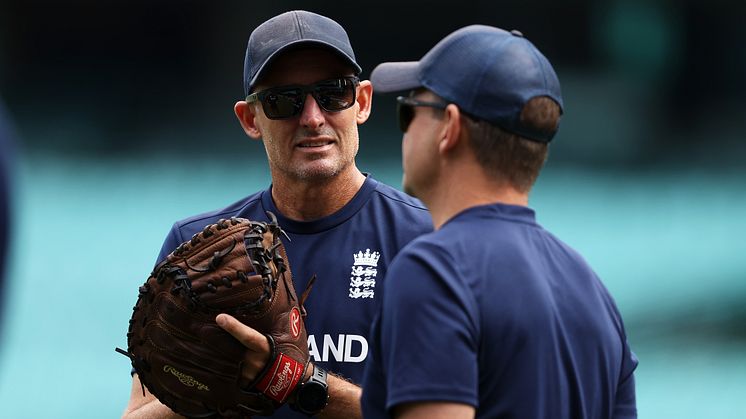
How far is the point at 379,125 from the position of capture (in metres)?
7.34

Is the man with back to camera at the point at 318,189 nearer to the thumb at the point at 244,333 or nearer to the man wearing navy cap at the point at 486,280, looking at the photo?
the thumb at the point at 244,333

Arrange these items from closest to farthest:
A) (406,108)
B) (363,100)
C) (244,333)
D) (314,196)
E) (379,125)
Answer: (406,108) → (244,333) → (314,196) → (363,100) → (379,125)

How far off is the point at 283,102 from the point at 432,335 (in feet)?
4.10

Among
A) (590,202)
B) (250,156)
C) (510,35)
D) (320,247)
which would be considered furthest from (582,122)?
(510,35)

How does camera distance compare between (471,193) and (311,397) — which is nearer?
(471,193)

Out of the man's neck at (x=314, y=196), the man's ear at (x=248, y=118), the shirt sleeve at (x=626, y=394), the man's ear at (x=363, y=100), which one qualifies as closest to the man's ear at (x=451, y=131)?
the shirt sleeve at (x=626, y=394)

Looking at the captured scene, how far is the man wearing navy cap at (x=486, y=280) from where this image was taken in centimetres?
175

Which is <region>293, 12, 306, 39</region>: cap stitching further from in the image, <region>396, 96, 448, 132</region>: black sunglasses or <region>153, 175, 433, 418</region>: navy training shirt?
<region>396, 96, 448, 132</region>: black sunglasses

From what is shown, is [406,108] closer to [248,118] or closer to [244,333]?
[244,333]

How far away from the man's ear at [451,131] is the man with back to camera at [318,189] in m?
0.85

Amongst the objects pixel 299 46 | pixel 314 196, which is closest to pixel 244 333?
pixel 314 196

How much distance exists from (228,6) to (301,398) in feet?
16.2

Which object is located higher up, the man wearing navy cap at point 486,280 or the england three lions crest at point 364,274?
the man wearing navy cap at point 486,280

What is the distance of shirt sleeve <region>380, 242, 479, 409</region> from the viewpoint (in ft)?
5.69
